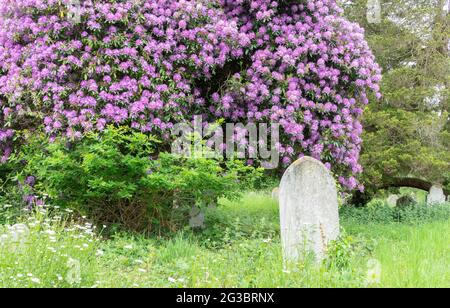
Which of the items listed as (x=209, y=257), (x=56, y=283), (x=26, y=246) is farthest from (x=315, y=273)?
(x=26, y=246)

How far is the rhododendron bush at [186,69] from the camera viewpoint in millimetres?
7973

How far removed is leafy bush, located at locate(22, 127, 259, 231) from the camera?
712cm

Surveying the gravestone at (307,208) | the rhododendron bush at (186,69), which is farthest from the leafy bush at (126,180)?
the gravestone at (307,208)

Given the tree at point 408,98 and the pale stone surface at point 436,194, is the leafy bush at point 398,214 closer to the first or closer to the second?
the tree at point 408,98

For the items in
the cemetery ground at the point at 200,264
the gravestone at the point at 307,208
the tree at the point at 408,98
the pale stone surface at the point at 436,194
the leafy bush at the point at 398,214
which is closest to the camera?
the cemetery ground at the point at 200,264

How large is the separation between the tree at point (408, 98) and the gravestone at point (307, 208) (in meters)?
6.25

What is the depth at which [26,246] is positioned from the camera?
524 centimetres

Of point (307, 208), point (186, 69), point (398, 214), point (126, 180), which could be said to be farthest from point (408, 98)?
point (126, 180)

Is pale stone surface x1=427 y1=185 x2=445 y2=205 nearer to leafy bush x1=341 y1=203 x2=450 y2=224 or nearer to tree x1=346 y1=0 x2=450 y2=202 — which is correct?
tree x1=346 y1=0 x2=450 y2=202

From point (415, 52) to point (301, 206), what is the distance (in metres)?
8.69

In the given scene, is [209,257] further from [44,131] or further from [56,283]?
[44,131]

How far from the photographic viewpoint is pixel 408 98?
12492 millimetres

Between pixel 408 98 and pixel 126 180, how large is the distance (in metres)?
7.99

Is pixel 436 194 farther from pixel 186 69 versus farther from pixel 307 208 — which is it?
pixel 307 208
